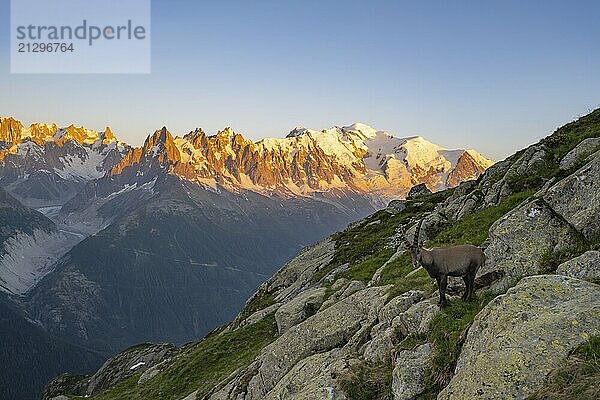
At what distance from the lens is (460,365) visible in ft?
49.7

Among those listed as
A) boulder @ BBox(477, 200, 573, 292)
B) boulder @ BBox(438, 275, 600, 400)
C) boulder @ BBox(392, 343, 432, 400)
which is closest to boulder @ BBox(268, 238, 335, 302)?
boulder @ BBox(477, 200, 573, 292)

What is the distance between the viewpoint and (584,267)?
18.8 metres

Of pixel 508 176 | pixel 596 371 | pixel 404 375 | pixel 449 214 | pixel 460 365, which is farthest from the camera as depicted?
pixel 449 214

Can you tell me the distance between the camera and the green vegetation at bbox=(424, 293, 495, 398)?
52.9 ft

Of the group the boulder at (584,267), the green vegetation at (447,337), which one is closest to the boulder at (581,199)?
the boulder at (584,267)

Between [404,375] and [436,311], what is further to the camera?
[436,311]

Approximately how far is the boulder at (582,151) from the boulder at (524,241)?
39.4ft

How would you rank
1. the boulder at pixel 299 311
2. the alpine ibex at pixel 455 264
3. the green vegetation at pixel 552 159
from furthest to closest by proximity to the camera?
the boulder at pixel 299 311 → the green vegetation at pixel 552 159 → the alpine ibex at pixel 455 264

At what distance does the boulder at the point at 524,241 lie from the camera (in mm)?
21875

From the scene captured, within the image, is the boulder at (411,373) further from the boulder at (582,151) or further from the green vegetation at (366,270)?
the green vegetation at (366,270)

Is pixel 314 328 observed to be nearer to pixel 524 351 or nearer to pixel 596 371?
pixel 524 351

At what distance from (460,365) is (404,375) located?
8.21ft

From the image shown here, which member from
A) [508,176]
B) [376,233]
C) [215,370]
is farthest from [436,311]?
[376,233]

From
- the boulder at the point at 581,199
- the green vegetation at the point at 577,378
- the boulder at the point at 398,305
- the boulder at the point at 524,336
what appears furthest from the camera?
the boulder at the point at 398,305
